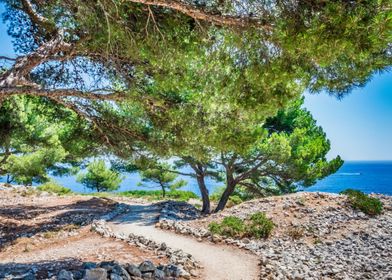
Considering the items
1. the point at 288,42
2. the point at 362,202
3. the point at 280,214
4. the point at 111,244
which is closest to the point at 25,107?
the point at 111,244

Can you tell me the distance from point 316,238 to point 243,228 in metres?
1.98

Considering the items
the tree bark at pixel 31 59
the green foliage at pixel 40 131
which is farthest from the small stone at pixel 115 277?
the green foliage at pixel 40 131

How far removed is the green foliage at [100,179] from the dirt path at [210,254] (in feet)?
69.8

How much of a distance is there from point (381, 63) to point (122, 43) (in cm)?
350

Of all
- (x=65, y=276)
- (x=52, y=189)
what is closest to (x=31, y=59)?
(x=65, y=276)

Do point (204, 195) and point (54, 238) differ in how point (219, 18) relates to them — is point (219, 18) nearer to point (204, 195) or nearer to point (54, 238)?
point (54, 238)

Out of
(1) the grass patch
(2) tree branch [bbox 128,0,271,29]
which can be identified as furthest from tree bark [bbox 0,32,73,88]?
(1) the grass patch

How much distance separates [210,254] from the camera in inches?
309

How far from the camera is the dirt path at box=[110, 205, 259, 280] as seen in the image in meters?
6.62

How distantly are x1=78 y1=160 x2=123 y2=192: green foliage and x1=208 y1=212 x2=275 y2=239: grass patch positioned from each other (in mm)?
22975

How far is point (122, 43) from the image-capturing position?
5.24 m

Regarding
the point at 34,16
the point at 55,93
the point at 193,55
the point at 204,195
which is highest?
the point at 34,16

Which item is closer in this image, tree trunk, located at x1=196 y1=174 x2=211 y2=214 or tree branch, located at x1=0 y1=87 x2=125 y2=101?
tree branch, located at x1=0 y1=87 x2=125 y2=101

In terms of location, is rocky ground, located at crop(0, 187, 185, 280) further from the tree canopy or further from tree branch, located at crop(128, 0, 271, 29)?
tree branch, located at crop(128, 0, 271, 29)
